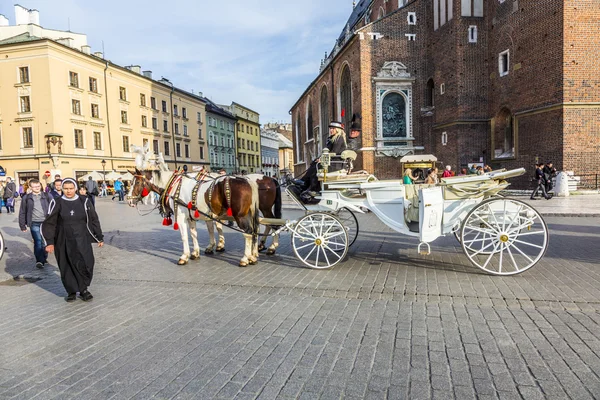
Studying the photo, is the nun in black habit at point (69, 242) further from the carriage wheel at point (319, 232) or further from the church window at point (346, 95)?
the church window at point (346, 95)

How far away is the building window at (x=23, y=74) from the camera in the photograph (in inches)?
1331

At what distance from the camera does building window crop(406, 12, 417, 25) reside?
79.9 feet

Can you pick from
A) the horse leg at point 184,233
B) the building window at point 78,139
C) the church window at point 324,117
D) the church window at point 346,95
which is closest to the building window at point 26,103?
the building window at point 78,139

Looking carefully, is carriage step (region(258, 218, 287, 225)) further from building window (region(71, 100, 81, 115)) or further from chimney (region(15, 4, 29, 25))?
chimney (region(15, 4, 29, 25))

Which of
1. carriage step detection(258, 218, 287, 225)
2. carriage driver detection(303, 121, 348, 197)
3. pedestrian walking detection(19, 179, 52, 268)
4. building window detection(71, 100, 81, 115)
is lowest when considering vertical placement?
carriage step detection(258, 218, 287, 225)

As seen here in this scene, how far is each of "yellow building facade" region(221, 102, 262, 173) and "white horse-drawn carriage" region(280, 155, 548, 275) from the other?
6454 cm

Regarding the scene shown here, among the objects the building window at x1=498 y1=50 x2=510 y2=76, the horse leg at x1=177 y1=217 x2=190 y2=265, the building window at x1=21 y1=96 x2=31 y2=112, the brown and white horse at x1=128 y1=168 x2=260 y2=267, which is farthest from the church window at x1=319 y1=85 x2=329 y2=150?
the horse leg at x1=177 y1=217 x2=190 y2=265

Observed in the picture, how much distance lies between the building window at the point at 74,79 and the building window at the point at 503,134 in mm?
34595

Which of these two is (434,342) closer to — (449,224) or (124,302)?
(449,224)

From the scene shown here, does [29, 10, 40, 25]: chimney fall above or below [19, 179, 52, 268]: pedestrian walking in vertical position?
above

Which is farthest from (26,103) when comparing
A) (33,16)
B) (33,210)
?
(33,210)

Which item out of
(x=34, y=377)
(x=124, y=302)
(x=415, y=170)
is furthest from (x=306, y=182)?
(x=415, y=170)

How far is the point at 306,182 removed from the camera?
711 centimetres

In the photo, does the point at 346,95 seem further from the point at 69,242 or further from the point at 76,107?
the point at 69,242
